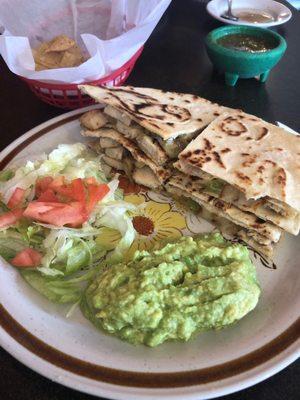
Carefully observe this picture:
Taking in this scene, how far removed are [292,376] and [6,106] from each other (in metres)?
2.10

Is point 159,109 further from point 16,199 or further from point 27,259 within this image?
point 27,259

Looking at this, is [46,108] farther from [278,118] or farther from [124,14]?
[278,118]

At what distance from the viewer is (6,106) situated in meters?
2.53

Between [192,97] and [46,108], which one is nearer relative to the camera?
[192,97]

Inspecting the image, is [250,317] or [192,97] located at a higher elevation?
[192,97]

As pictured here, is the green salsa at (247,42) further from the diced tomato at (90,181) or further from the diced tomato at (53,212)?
the diced tomato at (53,212)

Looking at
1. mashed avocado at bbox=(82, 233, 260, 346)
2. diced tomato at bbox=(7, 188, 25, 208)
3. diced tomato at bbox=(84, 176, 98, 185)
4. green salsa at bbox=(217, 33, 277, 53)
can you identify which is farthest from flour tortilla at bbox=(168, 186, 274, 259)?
green salsa at bbox=(217, 33, 277, 53)

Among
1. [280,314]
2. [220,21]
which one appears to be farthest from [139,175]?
[220,21]

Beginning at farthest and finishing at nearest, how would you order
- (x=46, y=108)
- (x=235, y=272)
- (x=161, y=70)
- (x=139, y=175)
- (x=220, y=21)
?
1. (x=220, y=21)
2. (x=161, y=70)
3. (x=46, y=108)
4. (x=139, y=175)
5. (x=235, y=272)

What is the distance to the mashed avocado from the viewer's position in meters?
1.29

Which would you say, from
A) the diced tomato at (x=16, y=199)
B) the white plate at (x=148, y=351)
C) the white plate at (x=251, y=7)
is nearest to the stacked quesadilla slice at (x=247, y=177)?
the white plate at (x=148, y=351)

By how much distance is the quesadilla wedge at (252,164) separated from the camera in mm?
1621

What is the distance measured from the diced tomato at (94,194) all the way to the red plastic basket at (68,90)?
0.65 metres

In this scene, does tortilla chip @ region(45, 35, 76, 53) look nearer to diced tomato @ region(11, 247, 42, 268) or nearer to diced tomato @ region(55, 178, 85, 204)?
diced tomato @ region(55, 178, 85, 204)
